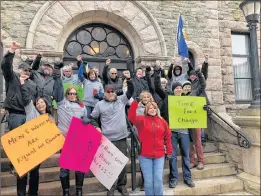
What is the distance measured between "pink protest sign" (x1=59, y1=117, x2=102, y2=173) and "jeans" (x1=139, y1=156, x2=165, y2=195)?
736 mm

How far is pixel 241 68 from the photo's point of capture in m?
8.73

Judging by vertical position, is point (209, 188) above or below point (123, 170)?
below

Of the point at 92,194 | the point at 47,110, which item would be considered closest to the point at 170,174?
the point at 92,194

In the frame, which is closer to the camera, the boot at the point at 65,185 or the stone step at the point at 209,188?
the boot at the point at 65,185

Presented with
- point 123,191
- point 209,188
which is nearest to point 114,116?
point 123,191

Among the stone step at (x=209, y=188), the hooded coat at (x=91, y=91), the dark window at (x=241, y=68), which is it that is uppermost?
the dark window at (x=241, y=68)

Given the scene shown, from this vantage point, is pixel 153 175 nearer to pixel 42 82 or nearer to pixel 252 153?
pixel 252 153

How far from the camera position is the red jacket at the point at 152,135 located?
329 cm

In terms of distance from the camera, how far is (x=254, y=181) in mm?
4238

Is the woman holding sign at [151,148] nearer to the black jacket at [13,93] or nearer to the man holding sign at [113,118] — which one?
the man holding sign at [113,118]

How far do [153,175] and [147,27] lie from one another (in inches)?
198

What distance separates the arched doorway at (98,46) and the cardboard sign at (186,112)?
11.2 ft

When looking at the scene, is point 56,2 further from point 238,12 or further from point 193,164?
point 238,12

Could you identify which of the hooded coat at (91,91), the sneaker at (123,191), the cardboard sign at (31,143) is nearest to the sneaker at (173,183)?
the sneaker at (123,191)
